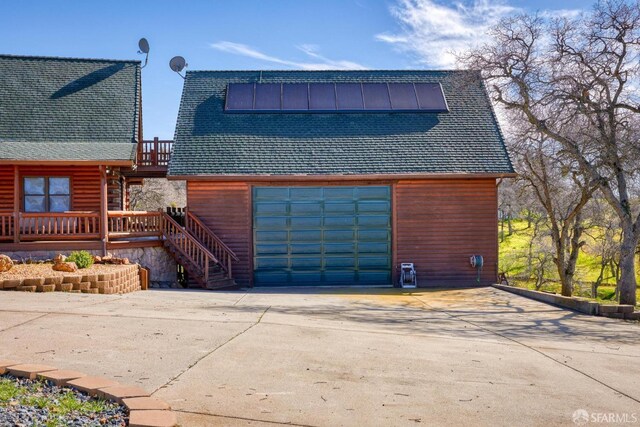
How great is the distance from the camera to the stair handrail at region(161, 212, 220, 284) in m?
15.7

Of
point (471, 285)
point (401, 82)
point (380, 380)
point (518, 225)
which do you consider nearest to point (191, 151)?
point (401, 82)

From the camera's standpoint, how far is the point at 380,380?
560 cm

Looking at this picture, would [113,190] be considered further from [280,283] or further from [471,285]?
[471,285]

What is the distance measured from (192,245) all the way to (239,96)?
5591mm

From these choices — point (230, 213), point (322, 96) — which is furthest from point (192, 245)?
point (322, 96)

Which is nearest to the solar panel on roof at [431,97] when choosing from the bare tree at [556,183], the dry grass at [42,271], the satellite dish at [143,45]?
the bare tree at [556,183]

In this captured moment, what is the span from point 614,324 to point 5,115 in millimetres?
17482

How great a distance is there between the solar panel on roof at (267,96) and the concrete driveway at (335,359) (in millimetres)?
9529

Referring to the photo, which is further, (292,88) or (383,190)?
(292,88)

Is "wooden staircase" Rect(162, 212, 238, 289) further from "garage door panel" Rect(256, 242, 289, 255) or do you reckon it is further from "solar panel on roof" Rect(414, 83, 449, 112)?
"solar panel on roof" Rect(414, 83, 449, 112)

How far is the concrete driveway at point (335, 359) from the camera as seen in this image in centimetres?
481

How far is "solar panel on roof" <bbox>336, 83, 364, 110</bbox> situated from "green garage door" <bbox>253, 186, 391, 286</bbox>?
11.2ft

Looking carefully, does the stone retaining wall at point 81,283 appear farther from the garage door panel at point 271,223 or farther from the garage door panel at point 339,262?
the garage door panel at point 339,262

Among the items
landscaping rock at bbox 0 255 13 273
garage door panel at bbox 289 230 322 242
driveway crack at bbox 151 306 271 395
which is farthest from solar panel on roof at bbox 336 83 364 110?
driveway crack at bbox 151 306 271 395
